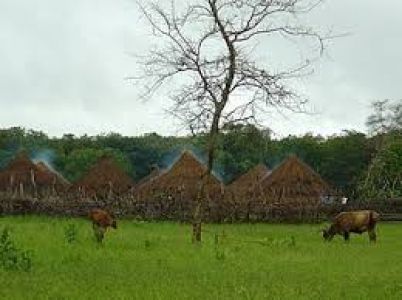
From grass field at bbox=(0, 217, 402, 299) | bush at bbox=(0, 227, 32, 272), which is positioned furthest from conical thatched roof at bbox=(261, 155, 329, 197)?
Result: bush at bbox=(0, 227, 32, 272)

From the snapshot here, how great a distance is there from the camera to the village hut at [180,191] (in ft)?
179

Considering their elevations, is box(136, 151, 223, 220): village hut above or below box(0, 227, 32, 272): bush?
above

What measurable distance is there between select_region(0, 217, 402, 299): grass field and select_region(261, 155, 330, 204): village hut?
34.8 meters

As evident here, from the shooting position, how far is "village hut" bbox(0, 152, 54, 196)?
6901cm

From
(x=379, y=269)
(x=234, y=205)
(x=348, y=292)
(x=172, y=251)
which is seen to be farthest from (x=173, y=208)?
(x=348, y=292)

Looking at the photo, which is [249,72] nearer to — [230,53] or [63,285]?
[230,53]

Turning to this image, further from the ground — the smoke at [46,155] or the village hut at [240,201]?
the smoke at [46,155]

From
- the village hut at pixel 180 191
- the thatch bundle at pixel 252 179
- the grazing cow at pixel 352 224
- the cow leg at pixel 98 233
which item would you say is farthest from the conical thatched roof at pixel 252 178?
the cow leg at pixel 98 233

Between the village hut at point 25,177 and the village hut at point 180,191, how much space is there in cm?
1065

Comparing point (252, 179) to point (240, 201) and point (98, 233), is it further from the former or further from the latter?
point (98, 233)

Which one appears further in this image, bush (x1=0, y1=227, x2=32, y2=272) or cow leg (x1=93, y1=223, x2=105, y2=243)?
cow leg (x1=93, y1=223, x2=105, y2=243)

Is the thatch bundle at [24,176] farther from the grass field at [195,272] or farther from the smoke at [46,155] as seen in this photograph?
the grass field at [195,272]

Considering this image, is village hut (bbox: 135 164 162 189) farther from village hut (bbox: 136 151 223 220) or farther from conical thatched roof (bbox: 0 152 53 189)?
conical thatched roof (bbox: 0 152 53 189)

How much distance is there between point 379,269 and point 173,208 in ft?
115
